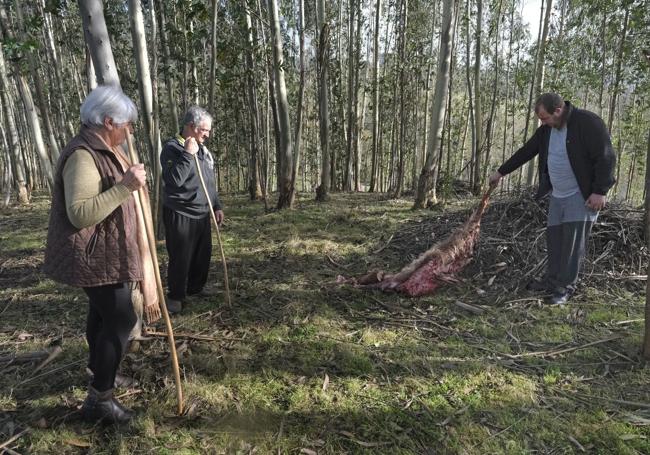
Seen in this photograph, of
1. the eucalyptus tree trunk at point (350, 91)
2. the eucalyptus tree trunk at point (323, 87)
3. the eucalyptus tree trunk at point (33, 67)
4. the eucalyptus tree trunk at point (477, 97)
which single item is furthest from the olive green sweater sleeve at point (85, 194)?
the eucalyptus tree trunk at point (350, 91)

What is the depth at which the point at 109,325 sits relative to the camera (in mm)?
2270

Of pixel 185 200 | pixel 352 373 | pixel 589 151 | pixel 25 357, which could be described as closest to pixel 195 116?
pixel 185 200

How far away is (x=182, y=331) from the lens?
3.62 metres

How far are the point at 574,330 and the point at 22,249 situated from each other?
303 inches

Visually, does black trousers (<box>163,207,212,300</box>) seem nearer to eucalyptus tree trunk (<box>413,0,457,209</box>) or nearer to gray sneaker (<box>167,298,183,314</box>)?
gray sneaker (<box>167,298,183,314</box>)

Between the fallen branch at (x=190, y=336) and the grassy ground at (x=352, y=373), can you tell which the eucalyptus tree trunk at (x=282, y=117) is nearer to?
the grassy ground at (x=352, y=373)

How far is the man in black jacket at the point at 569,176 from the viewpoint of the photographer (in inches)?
145

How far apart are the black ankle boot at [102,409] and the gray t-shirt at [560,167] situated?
167 inches

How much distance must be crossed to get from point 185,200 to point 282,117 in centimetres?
440

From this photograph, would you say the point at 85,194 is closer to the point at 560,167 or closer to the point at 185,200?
the point at 185,200

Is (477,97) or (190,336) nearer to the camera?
(190,336)

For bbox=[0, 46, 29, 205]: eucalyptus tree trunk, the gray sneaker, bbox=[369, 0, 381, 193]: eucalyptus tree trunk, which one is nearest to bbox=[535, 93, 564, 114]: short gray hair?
the gray sneaker

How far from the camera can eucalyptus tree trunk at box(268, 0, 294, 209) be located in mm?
7066

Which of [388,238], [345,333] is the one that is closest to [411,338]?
[345,333]
